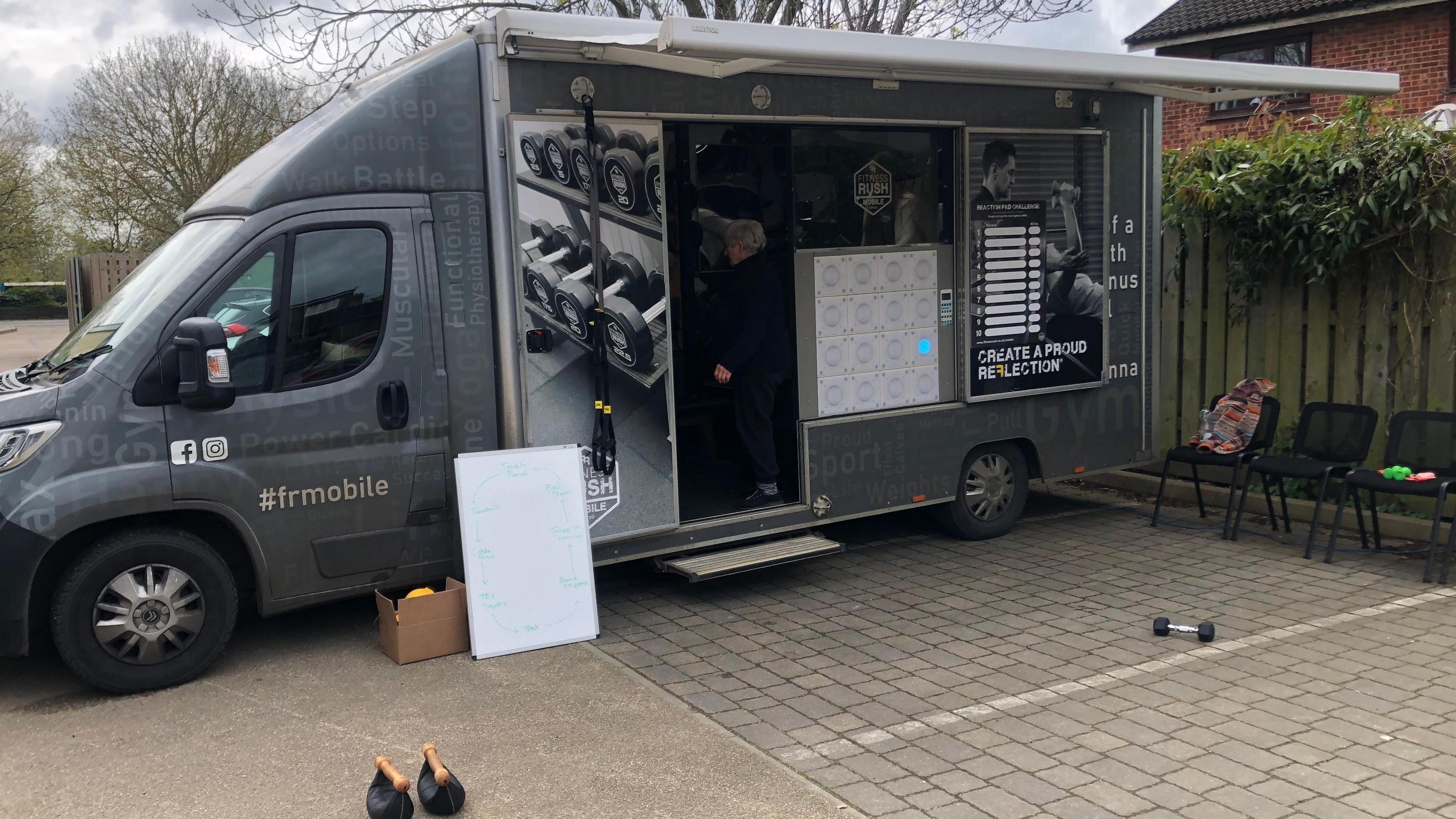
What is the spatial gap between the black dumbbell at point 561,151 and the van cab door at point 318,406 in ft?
2.41

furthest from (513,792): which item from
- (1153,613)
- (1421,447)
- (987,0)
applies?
(987,0)

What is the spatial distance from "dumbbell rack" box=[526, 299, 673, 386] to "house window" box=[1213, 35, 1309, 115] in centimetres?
1612

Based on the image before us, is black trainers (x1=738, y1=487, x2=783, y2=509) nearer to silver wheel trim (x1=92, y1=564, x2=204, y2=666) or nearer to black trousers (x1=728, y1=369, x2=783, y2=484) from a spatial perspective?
black trousers (x1=728, y1=369, x2=783, y2=484)

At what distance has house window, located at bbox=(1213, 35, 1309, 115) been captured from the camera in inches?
750

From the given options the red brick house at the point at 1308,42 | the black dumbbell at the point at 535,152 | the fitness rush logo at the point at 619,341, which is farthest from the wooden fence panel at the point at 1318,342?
the red brick house at the point at 1308,42

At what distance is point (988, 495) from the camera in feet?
24.1

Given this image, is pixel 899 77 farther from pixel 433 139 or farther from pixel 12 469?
pixel 12 469

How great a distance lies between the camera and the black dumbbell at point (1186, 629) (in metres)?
5.25

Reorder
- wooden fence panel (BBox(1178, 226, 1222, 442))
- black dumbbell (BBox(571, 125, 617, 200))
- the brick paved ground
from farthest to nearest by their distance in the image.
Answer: wooden fence panel (BBox(1178, 226, 1222, 442)) < black dumbbell (BBox(571, 125, 617, 200)) < the brick paved ground

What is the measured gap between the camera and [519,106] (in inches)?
212

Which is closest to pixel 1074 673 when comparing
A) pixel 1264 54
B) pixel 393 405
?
pixel 393 405

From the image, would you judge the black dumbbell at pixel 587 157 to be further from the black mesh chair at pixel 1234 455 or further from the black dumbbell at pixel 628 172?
the black mesh chair at pixel 1234 455

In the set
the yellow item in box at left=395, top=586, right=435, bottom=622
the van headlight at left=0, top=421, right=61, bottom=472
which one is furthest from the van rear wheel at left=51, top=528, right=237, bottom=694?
the yellow item in box at left=395, top=586, right=435, bottom=622

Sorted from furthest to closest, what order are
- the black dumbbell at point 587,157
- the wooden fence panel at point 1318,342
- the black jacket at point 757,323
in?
the wooden fence panel at point 1318,342 → the black jacket at point 757,323 → the black dumbbell at point 587,157
